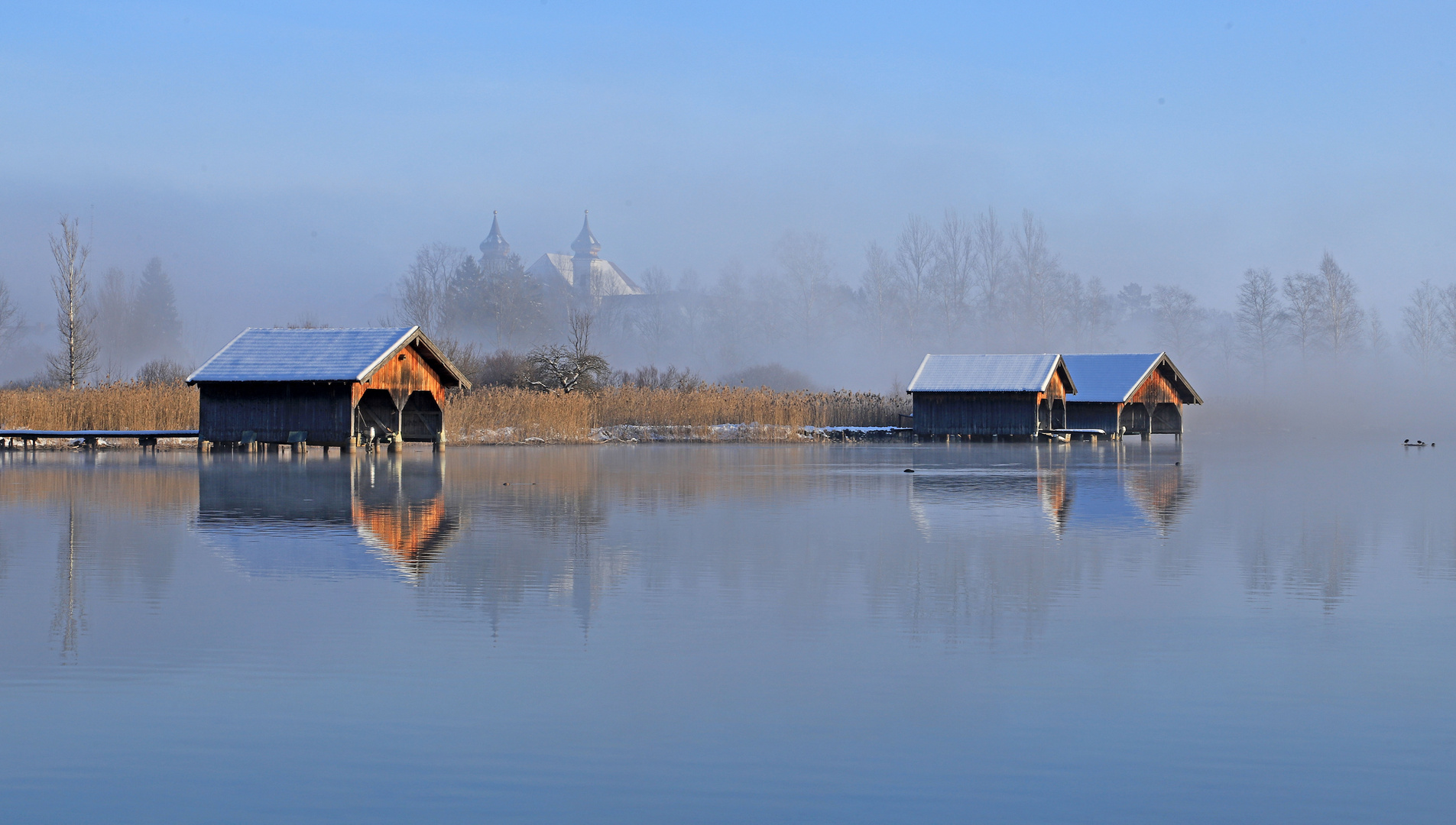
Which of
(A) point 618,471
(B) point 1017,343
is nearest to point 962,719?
(A) point 618,471

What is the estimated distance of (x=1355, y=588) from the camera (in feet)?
37.4

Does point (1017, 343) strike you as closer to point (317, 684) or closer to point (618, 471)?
point (618, 471)

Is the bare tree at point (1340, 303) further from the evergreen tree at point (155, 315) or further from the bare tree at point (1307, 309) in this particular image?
the evergreen tree at point (155, 315)

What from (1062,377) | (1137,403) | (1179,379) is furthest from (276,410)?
(1179,379)

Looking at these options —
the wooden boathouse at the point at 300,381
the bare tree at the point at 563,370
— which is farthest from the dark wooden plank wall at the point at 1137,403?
the wooden boathouse at the point at 300,381

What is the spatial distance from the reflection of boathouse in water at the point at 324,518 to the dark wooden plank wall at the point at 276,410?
8963 millimetres

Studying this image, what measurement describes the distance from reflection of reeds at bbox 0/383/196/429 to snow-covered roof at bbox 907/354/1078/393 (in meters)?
27.2

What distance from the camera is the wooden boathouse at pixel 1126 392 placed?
58.4 meters

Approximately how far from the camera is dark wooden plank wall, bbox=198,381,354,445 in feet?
127

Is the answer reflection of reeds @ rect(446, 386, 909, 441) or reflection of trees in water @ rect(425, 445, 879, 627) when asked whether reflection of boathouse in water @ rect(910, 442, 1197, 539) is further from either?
reflection of reeds @ rect(446, 386, 909, 441)

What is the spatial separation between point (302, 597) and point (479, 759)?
16.5 ft

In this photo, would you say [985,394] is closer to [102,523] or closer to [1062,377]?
[1062,377]

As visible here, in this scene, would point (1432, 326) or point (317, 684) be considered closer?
point (317, 684)

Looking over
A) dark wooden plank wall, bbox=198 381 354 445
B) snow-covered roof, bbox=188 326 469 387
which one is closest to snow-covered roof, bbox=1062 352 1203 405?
snow-covered roof, bbox=188 326 469 387
